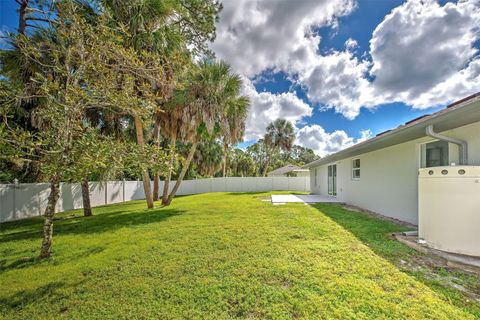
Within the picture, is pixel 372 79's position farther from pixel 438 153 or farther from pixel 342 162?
pixel 438 153

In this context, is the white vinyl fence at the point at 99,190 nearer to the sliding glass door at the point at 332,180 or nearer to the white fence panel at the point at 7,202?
the white fence panel at the point at 7,202

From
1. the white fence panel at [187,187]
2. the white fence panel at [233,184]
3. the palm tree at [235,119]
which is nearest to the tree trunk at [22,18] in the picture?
the palm tree at [235,119]

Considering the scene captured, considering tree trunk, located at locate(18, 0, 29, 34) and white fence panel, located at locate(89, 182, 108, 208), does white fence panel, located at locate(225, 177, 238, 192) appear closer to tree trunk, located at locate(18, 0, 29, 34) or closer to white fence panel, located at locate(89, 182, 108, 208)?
white fence panel, located at locate(89, 182, 108, 208)

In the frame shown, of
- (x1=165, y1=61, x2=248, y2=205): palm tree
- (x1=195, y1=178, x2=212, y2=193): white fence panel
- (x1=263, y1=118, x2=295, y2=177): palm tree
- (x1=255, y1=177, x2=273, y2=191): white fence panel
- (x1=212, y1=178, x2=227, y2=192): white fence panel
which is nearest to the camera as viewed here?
(x1=165, y1=61, x2=248, y2=205): palm tree

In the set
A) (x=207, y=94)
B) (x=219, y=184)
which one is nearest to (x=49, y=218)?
(x=207, y=94)

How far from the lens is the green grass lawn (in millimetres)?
2451

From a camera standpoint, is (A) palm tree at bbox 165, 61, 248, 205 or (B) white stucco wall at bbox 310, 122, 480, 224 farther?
(A) palm tree at bbox 165, 61, 248, 205

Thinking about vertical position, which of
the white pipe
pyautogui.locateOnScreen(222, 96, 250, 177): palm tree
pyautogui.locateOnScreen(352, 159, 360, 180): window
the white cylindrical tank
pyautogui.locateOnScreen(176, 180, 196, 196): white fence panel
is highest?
pyautogui.locateOnScreen(222, 96, 250, 177): palm tree

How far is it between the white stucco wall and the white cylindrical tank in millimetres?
1052

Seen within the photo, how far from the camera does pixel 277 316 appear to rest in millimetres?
2328

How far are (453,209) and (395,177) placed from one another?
3.59m

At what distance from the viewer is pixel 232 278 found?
124 inches

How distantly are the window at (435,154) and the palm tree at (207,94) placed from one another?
792cm

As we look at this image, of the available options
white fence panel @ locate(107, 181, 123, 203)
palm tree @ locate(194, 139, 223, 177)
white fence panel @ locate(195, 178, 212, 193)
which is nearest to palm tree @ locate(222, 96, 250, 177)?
white fence panel @ locate(107, 181, 123, 203)
